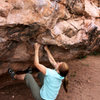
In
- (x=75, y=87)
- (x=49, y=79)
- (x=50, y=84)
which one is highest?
(x=49, y=79)

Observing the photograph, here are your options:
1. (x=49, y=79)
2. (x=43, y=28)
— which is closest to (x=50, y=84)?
(x=49, y=79)

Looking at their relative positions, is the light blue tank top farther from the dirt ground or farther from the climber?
the dirt ground

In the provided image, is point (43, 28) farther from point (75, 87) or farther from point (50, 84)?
point (75, 87)

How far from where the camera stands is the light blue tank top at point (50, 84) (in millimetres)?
2852

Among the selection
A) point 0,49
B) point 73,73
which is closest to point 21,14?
point 0,49

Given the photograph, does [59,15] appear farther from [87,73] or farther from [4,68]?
[87,73]

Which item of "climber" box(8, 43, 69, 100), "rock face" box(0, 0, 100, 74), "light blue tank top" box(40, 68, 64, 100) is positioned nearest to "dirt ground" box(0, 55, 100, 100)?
"rock face" box(0, 0, 100, 74)

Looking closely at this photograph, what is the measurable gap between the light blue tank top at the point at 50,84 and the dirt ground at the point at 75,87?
1.20m

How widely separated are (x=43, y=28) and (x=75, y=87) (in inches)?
105

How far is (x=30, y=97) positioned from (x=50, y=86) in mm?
1406

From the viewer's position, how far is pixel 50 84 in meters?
2.92

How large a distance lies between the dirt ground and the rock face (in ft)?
2.81

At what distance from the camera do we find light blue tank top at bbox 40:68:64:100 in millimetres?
2852

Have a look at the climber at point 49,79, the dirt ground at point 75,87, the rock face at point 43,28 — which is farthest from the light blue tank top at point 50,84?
the dirt ground at point 75,87
